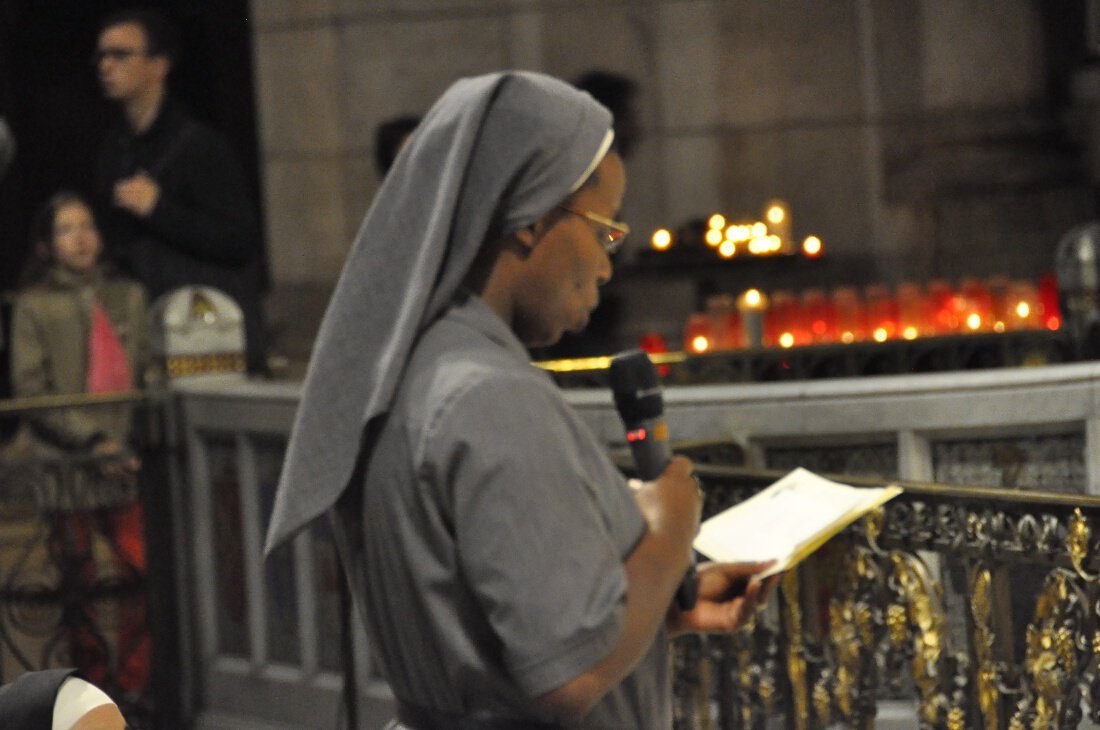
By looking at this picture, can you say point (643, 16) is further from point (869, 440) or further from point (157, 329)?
point (869, 440)

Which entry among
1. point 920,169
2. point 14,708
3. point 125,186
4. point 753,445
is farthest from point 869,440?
point 920,169

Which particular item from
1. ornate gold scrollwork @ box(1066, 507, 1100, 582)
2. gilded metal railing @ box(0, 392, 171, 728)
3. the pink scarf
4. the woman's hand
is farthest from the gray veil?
the pink scarf

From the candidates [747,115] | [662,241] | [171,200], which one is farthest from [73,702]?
[747,115]

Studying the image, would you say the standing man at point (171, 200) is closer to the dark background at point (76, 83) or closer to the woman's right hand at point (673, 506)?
the dark background at point (76, 83)

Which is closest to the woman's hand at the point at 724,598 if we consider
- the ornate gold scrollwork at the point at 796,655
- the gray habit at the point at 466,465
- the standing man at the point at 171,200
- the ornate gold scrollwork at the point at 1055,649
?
the gray habit at the point at 466,465

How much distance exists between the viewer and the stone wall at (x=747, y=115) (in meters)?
10.5

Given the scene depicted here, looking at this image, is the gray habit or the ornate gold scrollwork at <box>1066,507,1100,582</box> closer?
the gray habit

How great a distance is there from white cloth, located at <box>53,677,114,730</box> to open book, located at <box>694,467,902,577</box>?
1.01m

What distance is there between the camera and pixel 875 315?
8625mm

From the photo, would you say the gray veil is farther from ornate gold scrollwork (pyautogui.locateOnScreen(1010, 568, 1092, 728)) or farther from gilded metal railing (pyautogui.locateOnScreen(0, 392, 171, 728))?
gilded metal railing (pyautogui.locateOnScreen(0, 392, 171, 728))

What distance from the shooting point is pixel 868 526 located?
165 inches

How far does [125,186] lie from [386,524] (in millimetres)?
6035

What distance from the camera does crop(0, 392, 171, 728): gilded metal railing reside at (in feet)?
22.0

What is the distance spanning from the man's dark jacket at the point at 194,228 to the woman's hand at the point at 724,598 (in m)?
5.80
